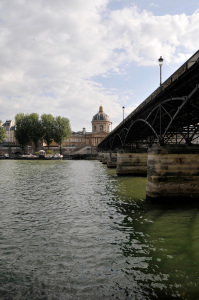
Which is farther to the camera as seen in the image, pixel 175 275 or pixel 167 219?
pixel 167 219

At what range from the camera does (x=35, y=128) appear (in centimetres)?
11675

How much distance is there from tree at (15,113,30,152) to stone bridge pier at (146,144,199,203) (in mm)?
107221

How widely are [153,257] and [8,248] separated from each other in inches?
194

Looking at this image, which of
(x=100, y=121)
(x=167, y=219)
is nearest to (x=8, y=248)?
(x=167, y=219)

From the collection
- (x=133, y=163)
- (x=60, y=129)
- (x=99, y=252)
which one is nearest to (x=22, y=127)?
(x=60, y=129)

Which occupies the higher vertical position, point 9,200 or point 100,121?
point 100,121

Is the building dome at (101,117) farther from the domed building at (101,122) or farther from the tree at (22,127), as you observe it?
the tree at (22,127)

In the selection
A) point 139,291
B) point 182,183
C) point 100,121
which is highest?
point 100,121

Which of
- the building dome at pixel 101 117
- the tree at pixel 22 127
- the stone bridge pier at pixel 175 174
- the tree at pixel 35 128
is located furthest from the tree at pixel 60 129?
the stone bridge pier at pixel 175 174

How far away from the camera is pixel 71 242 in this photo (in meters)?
9.47

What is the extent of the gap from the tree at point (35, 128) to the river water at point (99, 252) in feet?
345

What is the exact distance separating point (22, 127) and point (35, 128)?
20.7ft

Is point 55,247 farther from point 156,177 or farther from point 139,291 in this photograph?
point 156,177

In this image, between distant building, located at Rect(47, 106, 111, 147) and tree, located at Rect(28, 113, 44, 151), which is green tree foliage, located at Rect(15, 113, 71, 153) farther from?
distant building, located at Rect(47, 106, 111, 147)
